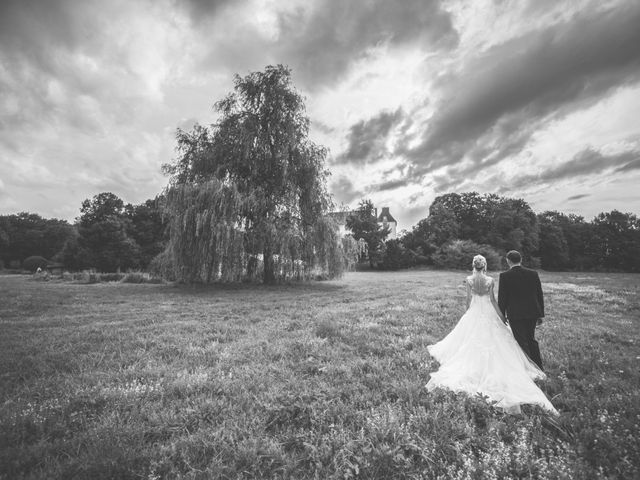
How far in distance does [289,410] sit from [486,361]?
3.60m

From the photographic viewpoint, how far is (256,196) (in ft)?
63.8

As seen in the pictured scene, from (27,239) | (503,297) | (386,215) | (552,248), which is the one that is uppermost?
(386,215)

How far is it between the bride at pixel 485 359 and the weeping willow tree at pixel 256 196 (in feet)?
46.0

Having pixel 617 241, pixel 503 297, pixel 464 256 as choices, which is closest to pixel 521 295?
pixel 503 297

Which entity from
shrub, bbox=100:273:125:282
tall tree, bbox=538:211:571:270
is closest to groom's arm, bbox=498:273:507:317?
shrub, bbox=100:273:125:282

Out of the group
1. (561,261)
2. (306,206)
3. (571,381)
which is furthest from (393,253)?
(571,381)

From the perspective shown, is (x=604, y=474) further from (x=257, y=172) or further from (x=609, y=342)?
(x=257, y=172)

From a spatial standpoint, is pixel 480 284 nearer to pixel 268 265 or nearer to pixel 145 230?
pixel 268 265

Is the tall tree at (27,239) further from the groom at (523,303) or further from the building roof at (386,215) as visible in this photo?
the groom at (523,303)

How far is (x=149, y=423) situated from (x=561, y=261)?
278 ft

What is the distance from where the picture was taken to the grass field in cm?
299

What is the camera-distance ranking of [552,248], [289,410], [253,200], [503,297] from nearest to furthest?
[289,410], [503,297], [253,200], [552,248]

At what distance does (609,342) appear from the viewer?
24.0ft

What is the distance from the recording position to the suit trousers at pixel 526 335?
18.3 feet
